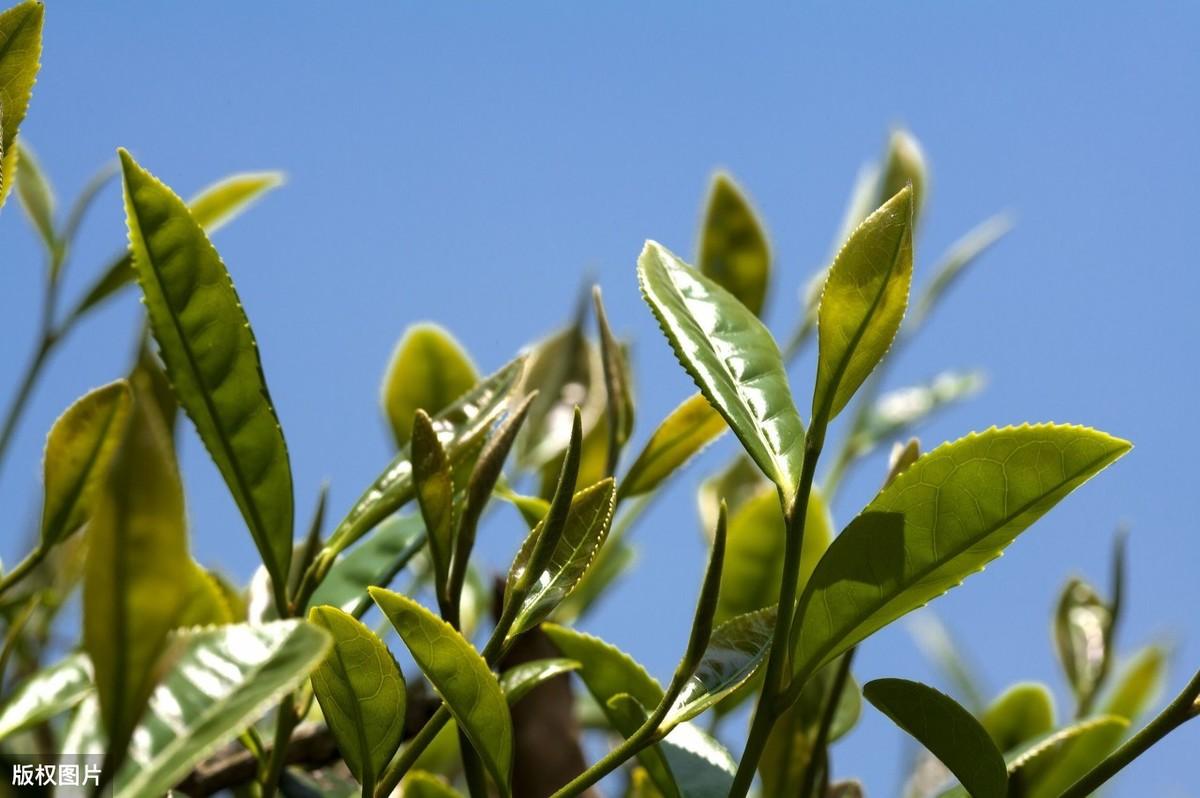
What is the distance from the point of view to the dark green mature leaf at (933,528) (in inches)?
17.6

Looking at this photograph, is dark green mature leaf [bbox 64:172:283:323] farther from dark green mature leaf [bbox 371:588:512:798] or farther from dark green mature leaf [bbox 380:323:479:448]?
dark green mature leaf [bbox 371:588:512:798]

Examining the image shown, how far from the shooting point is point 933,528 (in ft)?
1.48

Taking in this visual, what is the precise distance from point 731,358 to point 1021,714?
0.38 metres

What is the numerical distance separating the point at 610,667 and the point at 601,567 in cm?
40

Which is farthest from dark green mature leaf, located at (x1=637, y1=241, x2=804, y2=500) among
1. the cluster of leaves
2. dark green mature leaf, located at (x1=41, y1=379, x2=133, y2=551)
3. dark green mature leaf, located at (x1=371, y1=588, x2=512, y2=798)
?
dark green mature leaf, located at (x1=41, y1=379, x2=133, y2=551)

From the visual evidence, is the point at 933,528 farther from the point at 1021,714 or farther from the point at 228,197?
the point at 228,197

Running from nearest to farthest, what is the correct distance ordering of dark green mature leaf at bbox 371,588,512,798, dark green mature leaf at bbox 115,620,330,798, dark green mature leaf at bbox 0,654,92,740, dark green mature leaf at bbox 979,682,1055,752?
dark green mature leaf at bbox 115,620,330,798
dark green mature leaf at bbox 371,588,512,798
dark green mature leaf at bbox 0,654,92,740
dark green mature leaf at bbox 979,682,1055,752

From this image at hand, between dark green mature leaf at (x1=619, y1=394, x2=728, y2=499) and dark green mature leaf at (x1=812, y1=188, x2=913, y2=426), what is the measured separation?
17cm

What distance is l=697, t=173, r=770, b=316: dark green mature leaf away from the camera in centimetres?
84

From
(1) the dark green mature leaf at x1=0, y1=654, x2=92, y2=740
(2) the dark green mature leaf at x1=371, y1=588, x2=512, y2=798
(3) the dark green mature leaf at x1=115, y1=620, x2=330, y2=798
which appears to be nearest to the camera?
(3) the dark green mature leaf at x1=115, y1=620, x2=330, y2=798

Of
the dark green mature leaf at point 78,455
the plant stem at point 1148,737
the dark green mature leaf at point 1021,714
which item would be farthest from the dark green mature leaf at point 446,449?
the dark green mature leaf at point 1021,714

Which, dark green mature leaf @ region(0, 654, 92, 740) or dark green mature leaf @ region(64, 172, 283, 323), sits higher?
dark green mature leaf @ region(64, 172, 283, 323)

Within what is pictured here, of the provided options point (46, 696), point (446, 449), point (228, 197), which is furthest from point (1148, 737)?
point (228, 197)

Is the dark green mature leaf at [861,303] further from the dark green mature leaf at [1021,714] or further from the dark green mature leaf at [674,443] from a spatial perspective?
the dark green mature leaf at [1021,714]
